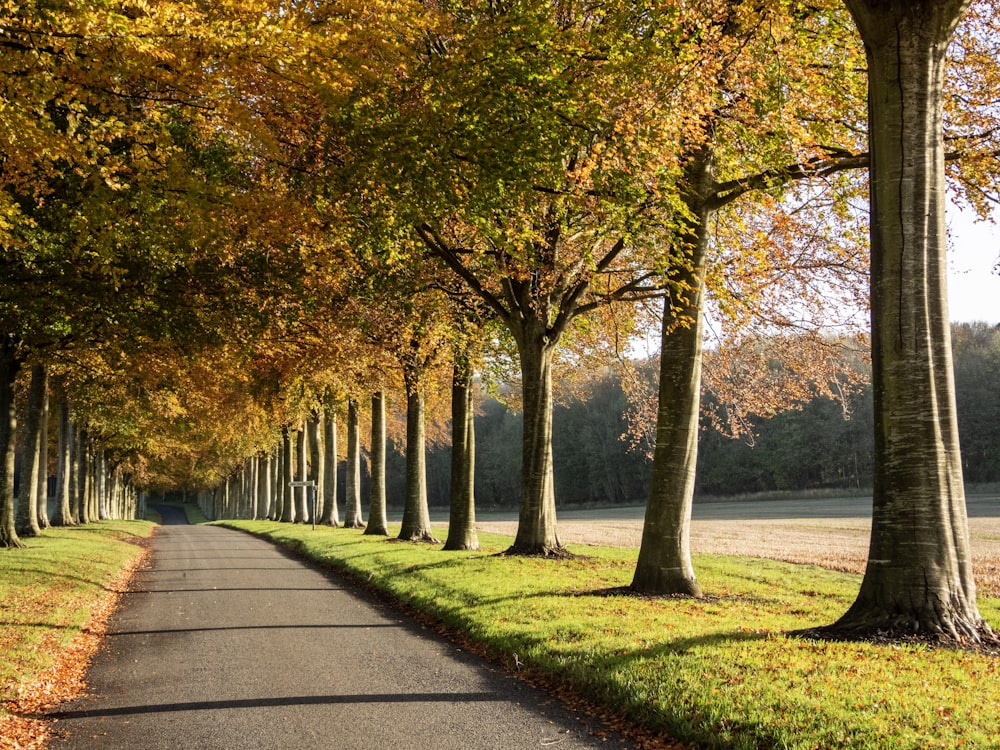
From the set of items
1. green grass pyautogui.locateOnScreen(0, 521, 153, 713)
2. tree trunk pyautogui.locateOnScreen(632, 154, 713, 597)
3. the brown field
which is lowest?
the brown field

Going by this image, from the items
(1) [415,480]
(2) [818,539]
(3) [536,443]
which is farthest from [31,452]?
(2) [818,539]

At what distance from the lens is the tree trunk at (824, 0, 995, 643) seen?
7.68 m

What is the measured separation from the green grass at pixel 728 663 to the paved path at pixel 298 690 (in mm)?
539

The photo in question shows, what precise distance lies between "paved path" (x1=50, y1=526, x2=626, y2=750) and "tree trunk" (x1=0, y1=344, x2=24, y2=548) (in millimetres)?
10894

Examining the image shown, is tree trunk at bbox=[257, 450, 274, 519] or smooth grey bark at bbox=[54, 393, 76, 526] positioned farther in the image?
tree trunk at bbox=[257, 450, 274, 519]

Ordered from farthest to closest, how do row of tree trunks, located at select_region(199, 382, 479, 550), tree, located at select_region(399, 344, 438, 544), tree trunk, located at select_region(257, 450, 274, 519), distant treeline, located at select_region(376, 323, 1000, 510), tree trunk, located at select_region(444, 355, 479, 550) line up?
distant treeline, located at select_region(376, 323, 1000, 510), tree trunk, located at select_region(257, 450, 274, 519), tree, located at select_region(399, 344, 438, 544), row of tree trunks, located at select_region(199, 382, 479, 550), tree trunk, located at select_region(444, 355, 479, 550)

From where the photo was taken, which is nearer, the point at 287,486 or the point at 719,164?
the point at 719,164

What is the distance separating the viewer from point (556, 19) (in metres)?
14.1

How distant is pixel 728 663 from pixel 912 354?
11.3 ft

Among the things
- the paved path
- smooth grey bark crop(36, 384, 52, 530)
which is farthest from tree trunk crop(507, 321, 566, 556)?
smooth grey bark crop(36, 384, 52, 530)

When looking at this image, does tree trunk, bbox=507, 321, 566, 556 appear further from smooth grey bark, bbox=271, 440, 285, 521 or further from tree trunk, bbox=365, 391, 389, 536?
smooth grey bark, bbox=271, 440, 285, 521

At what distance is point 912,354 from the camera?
786 centimetres

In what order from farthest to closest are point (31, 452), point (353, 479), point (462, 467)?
1. point (353, 479)
2. point (31, 452)
3. point (462, 467)

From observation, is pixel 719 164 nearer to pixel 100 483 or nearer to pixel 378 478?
pixel 378 478
